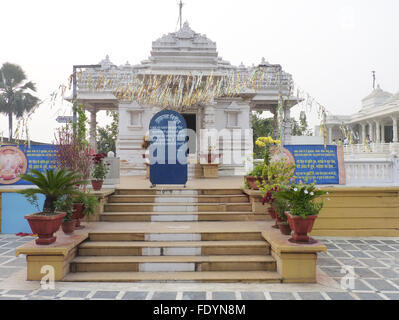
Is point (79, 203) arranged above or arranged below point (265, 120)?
below

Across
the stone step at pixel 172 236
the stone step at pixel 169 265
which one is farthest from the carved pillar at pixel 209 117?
the stone step at pixel 169 265

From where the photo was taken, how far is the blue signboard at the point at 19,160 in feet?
23.2

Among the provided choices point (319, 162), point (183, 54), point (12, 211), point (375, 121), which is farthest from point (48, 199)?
point (375, 121)

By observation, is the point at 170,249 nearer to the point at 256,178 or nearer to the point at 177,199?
the point at 177,199

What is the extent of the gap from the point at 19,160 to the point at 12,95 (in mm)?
20831

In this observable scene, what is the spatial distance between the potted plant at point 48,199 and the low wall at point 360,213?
5.40 m

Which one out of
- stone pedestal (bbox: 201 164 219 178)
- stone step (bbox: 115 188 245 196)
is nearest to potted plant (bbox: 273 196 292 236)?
stone step (bbox: 115 188 245 196)

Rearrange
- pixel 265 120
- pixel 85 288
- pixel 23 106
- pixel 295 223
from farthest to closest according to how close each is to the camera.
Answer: pixel 265 120
pixel 23 106
pixel 295 223
pixel 85 288

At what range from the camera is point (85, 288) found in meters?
3.96

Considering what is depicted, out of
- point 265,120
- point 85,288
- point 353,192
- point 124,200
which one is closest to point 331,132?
point 265,120

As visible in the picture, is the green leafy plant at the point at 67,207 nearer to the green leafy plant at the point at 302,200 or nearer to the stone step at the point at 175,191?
the stone step at the point at 175,191
